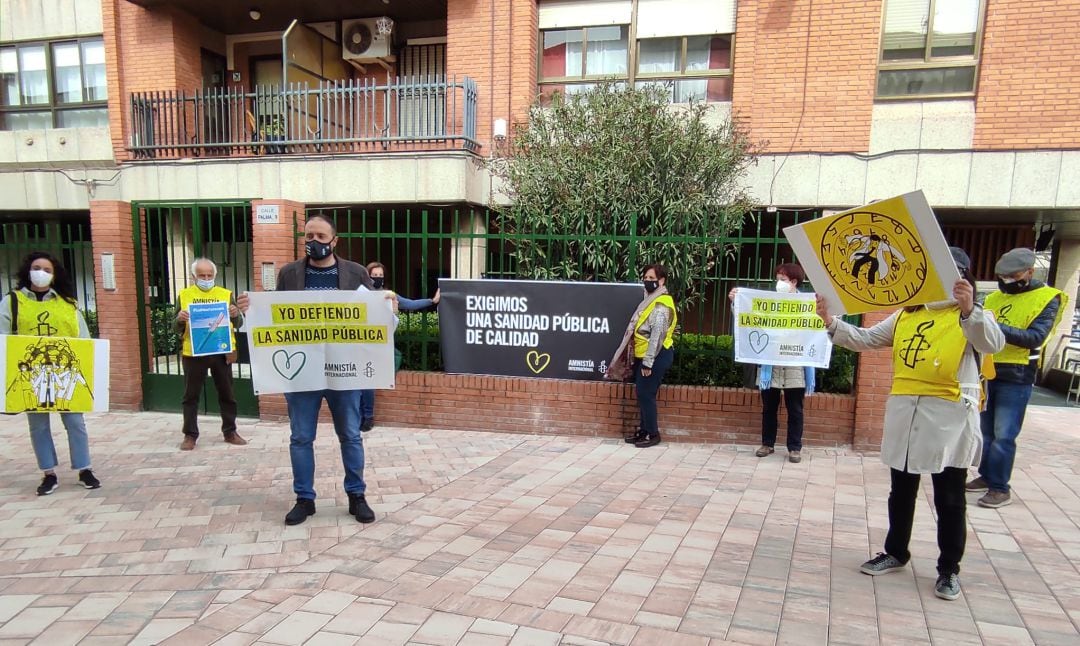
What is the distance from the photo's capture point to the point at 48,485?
4680 mm

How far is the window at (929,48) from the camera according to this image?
917 centimetres

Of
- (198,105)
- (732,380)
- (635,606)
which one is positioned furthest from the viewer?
(198,105)

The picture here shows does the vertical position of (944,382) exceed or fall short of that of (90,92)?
it falls short

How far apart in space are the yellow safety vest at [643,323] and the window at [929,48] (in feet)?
21.4

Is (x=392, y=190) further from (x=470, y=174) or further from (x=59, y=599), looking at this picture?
(x=59, y=599)

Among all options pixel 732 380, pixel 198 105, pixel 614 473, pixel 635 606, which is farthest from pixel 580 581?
pixel 198 105

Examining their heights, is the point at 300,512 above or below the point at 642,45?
below

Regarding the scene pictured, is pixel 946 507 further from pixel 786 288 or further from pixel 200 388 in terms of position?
pixel 200 388

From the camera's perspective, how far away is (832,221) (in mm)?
3254

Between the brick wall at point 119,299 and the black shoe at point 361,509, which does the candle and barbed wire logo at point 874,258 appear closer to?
the black shoe at point 361,509

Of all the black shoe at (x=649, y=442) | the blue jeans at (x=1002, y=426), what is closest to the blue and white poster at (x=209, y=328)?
the black shoe at (x=649, y=442)

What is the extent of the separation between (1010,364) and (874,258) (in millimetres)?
2310

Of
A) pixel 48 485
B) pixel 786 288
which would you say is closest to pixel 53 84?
pixel 48 485

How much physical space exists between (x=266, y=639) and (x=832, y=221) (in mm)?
3528
